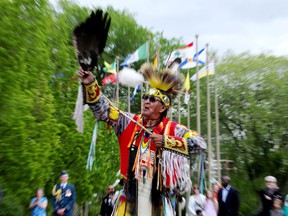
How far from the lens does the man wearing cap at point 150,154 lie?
3.50 m

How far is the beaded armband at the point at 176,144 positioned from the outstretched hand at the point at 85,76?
0.87 m

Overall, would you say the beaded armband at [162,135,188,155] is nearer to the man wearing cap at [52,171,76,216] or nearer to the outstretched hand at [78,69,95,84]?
the outstretched hand at [78,69,95,84]

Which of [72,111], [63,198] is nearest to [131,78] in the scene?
[63,198]

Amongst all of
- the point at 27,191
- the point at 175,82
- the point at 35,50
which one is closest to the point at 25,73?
the point at 35,50

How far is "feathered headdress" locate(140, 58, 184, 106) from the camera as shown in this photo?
12.6ft

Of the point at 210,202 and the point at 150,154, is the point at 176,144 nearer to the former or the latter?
the point at 150,154

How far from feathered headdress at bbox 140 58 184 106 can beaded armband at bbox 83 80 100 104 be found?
2.19 ft

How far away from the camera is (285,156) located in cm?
1731

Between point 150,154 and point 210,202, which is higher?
point 150,154

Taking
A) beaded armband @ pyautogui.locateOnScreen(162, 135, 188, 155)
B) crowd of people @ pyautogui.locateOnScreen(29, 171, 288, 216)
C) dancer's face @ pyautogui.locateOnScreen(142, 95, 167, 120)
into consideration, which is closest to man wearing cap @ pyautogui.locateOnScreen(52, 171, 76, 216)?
crowd of people @ pyautogui.locateOnScreen(29, 171, 288, 216)

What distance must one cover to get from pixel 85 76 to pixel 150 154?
3.24ft

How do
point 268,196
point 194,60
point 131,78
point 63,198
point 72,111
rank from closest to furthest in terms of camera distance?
point 131,78 → point 268,196 → point 63,198 → point 72,111 → point 194,60

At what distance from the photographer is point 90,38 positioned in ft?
10.4

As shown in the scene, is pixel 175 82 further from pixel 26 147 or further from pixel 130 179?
pixel 26 147
